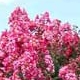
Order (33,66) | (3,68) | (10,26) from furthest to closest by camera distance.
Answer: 1. (10,26)
2. (3,68)
3. (33,66)

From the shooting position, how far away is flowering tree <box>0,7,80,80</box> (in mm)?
10172

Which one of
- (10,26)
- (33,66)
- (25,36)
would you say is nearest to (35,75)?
(33,66)

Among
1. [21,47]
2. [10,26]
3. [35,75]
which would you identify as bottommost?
[35,75]

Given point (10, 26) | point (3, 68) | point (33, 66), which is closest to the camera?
point (33, 66)

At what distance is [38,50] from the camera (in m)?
11.1

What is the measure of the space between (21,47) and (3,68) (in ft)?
2.67

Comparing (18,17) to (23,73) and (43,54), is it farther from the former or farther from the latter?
(23,73)

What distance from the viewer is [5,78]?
10.4 m

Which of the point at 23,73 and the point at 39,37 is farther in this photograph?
the point at 39,37

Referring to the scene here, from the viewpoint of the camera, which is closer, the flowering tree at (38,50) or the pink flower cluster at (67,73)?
the flowering tree at (38,50)

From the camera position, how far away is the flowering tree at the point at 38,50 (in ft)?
33.4

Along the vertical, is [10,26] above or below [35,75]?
above

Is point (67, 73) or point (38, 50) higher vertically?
point (38, 50)

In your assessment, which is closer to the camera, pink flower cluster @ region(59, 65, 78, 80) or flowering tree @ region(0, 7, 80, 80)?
flowering tree @ region(0, 7, 80, 80)
